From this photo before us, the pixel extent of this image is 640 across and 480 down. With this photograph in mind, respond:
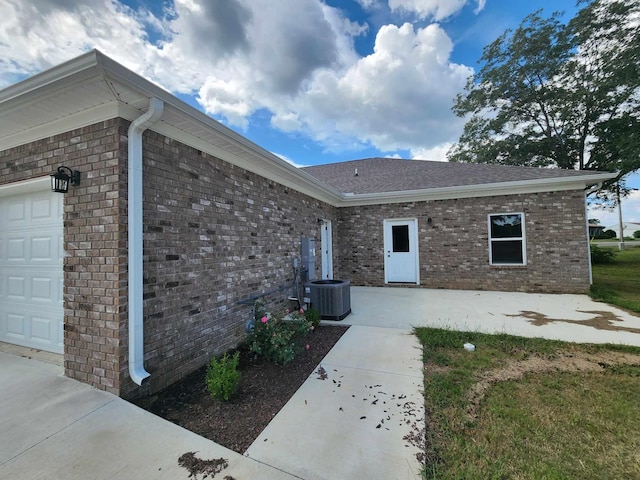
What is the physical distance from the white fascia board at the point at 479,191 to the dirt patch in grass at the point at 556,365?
5.32 meters

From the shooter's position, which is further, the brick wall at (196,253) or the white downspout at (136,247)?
the brick wall at (196,253)

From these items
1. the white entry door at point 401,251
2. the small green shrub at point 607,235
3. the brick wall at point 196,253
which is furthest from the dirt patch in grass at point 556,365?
the small green shrub at point 607,235

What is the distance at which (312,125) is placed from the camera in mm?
10227

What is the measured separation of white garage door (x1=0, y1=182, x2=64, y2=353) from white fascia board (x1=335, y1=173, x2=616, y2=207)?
6840mm

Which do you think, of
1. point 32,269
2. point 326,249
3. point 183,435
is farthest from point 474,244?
point 32,269

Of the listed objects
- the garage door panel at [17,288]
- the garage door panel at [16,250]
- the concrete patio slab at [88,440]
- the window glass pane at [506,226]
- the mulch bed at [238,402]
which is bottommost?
the mulch bed at [238,402]

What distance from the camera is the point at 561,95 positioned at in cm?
1325

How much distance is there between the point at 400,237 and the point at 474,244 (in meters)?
2.19

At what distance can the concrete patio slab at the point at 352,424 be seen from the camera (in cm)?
187

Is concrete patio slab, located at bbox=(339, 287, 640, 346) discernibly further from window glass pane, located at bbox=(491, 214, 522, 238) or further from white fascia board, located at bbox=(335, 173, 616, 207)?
white fascia board, located at bbox=(335, 173, 616, 207)

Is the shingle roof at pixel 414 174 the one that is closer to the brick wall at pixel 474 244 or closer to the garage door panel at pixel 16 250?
the brick wall at pixel 474 244

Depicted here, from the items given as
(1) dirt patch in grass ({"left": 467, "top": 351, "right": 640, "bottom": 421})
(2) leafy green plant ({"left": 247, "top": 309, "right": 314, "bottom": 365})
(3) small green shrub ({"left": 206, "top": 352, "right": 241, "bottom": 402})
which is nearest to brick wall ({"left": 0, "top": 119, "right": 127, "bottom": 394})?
(3) small green shrub ({"left": 206, "top": 352, "right": 241, "bottom": 402})

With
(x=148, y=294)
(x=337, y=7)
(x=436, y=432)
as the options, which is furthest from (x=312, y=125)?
(x=436, y=432)

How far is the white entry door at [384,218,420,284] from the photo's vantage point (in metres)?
8.86
